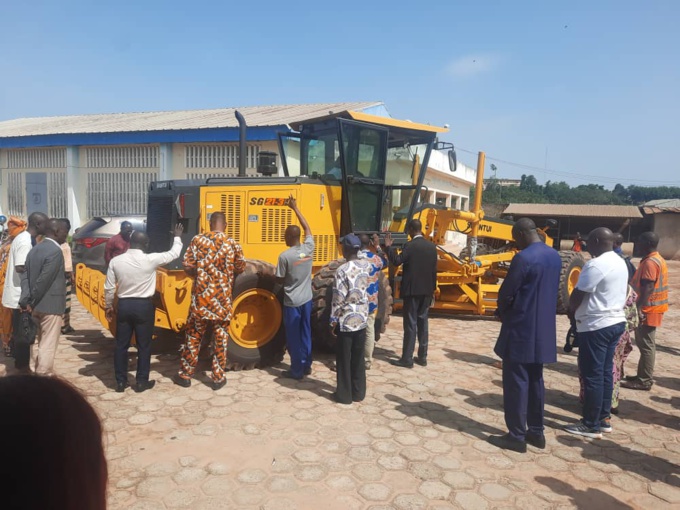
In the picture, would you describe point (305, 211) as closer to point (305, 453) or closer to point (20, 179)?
point (305, 453)

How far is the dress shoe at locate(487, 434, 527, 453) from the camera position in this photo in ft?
13.0

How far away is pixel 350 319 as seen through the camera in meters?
4.68

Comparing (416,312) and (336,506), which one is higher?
(416,312)

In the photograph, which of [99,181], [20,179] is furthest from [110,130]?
[20,179]

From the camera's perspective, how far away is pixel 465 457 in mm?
3840

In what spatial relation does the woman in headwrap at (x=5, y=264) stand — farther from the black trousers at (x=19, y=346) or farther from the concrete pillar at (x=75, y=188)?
the concrete pillar at (x=75, y=188)

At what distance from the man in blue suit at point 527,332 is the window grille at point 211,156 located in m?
10.9

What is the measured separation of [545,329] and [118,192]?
602 inches

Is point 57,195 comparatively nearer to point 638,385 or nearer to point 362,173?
point 362,173

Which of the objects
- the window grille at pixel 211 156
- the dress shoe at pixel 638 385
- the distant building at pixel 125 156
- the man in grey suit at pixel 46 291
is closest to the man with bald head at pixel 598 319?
the dress shoe at pixel 638 385

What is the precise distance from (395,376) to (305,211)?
7.40 feet

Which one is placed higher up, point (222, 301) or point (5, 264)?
point (5, 264)

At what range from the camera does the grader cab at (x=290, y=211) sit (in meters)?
5.59

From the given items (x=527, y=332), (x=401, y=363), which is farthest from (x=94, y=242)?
(x=527, y=332)
